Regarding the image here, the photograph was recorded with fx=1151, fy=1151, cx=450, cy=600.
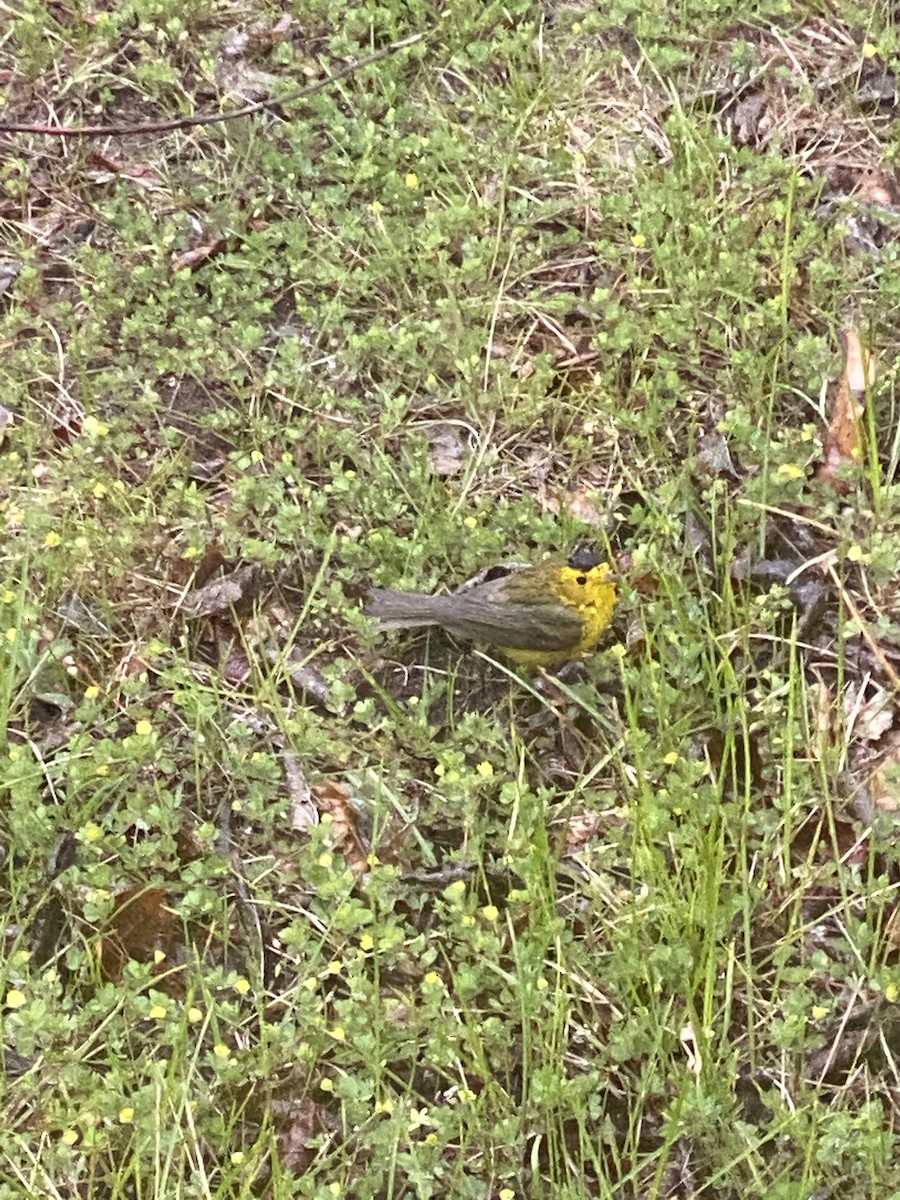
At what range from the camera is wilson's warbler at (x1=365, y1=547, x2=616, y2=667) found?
11.7ft

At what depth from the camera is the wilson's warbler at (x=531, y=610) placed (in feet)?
11.7

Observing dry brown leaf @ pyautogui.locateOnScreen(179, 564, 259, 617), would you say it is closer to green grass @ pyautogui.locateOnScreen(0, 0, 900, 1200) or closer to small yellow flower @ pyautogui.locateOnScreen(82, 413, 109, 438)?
green grass @ pyautogui.locateOnScreen(0, 0, 900, 1200)

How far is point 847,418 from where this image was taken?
3.88 m

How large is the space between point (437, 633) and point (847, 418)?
1.56 m

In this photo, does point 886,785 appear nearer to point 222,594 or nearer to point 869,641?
point 869,641

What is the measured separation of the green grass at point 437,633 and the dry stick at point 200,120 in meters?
0.09

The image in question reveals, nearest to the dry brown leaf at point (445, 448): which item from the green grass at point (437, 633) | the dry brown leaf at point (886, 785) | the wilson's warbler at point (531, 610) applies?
the green grass at point (437, 633)

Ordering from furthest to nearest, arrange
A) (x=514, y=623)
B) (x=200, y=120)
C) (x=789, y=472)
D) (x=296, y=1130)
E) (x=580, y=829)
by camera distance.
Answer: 1. (x=200, y=120)
2. (x=789, y=472)
3. (x=514, y=623)
4. (x=580, y=829)
5. (x=296, y=1130)

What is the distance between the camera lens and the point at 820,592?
3674mm

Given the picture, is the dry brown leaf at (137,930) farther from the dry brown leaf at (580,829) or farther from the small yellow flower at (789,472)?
the small yellow flower at (789,472)

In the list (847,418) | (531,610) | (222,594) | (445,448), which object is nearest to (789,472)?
(847,418)

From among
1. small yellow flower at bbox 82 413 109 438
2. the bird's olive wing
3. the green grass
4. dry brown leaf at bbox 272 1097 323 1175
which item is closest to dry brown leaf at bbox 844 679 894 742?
the green grass

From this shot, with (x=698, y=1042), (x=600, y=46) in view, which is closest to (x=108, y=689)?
(x=698, y=1042)

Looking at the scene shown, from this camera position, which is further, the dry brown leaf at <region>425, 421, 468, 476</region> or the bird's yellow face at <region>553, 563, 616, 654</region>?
the dry brown leaf at <region>425, 421, 468, 476</region>
